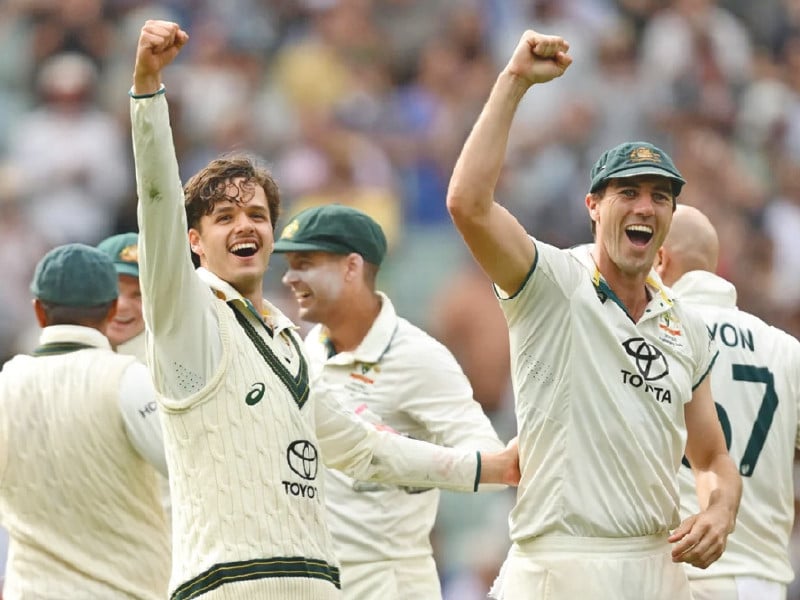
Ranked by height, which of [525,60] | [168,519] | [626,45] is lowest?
[168,519]

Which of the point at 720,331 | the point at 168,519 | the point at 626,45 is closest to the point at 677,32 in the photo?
the point at 626,45

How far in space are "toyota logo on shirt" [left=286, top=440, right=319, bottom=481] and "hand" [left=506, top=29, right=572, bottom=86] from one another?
1.34 metres

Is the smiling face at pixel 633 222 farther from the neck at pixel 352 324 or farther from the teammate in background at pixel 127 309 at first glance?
the teammate in background at pixel 127 309

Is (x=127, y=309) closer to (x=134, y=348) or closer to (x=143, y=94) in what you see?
(x=134, y=348)

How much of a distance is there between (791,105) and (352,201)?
4545 mm

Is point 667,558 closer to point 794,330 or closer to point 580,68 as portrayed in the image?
point 794,330

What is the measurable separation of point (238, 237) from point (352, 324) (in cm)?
193

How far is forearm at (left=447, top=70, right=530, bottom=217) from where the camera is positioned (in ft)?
16.6

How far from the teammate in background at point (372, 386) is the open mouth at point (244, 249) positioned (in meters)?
1.65

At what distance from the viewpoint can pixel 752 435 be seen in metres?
6.72

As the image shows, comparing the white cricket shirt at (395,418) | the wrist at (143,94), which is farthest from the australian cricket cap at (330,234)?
the wrist at (143,94)

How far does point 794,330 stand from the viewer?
1273 cm

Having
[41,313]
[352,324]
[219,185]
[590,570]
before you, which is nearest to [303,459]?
[219,185]

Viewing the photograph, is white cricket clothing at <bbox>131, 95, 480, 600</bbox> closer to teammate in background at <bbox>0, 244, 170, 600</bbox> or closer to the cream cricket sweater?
the cream cricket sweater
